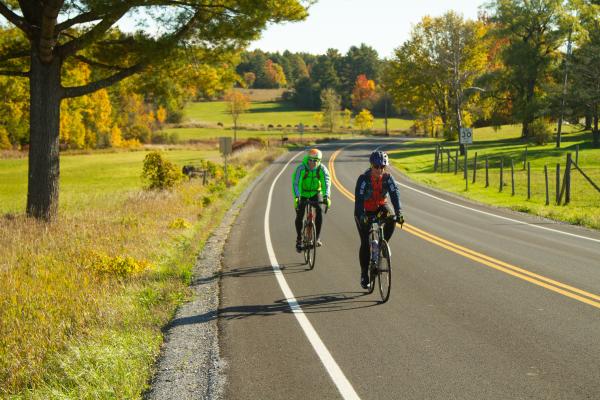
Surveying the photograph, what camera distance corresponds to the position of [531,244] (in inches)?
490

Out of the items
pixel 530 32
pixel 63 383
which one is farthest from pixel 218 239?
pixel 530 32

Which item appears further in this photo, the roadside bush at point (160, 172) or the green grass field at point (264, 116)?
the green grass field at point (264, 116)

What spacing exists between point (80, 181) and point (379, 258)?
36136mm

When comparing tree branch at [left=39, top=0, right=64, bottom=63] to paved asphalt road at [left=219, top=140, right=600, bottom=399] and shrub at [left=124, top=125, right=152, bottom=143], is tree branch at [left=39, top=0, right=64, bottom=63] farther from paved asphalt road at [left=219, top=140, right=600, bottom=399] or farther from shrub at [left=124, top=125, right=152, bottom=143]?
shrub at [left=124, top=125, right=152, bottom=143]

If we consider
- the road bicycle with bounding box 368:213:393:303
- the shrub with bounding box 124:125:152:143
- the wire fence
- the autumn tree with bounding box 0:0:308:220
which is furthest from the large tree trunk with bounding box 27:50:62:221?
the shrub with bounding box 124:125:152:143

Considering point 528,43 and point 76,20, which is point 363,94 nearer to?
point 528,43

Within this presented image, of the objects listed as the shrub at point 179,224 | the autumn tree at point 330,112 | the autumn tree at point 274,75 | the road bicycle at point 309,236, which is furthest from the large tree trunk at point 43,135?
the autumn tree at point 274,75

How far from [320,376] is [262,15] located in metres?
11.2

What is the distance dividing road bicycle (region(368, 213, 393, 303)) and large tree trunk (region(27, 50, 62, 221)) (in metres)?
9.53

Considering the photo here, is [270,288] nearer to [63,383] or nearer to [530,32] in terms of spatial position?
[63,383]

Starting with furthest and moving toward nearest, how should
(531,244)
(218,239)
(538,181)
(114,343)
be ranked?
1. (538,181)
2. (218,239)
3. (531,244)
4. (114,343)

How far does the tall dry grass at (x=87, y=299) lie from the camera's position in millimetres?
5371

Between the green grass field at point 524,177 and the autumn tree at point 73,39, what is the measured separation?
34.6ft

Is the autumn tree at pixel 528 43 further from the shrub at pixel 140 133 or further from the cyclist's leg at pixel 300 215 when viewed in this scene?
the shrub at pixel 140 133
